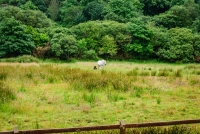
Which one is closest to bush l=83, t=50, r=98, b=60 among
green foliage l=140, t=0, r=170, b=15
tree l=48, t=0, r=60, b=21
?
tree l=48, t=0, r=60, b=21

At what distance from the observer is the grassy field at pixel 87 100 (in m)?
8.96

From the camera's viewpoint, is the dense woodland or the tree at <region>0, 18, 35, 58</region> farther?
the dense woodland

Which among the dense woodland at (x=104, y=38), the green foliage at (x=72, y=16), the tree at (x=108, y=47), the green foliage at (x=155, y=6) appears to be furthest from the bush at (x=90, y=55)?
the green foliage at (x=155, y=6)

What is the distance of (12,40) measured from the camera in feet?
127

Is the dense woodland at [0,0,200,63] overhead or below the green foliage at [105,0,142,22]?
below

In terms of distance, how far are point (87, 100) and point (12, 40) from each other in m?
30.6

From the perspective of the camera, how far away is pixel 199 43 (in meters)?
44.5

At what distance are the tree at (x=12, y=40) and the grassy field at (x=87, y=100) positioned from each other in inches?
991

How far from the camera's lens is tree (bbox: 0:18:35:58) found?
1523 inches

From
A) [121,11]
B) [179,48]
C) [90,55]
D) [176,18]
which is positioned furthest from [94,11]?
[179,48]

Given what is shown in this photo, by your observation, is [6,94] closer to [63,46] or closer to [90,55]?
[63,46]

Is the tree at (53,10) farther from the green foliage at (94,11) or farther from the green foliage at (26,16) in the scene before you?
the green foliage at (26,16)

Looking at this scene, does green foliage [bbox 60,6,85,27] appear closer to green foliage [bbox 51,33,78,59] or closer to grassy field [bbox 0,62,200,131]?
green foliage [bbox 51,33,78,59]

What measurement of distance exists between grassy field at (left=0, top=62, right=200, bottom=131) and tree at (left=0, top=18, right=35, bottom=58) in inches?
991
